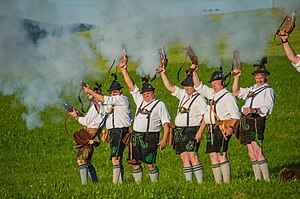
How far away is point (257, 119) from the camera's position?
14.0 m

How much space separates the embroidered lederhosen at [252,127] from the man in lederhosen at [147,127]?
1493 millimetres

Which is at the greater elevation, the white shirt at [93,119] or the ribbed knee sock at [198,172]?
the white shirt at [93,119]

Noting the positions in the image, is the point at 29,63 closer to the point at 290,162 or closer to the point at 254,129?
the point at 254,129

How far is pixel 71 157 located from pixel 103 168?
3.58 meters

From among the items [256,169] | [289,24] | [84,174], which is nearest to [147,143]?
[84,174]

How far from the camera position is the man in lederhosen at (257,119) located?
45.5 feet

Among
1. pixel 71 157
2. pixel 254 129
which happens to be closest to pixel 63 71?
pixel 254 129

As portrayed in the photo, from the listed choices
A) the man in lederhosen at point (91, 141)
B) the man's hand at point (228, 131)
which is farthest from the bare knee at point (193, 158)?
the man in lederhosen at point (91, 141)

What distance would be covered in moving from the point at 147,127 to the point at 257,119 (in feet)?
7.24

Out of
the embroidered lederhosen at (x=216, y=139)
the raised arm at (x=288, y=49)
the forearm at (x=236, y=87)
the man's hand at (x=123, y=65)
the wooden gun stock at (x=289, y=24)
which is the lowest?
the embroidered lederhosen at (x=216, y=139)

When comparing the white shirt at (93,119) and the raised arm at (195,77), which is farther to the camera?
the white shirt at (93,119)

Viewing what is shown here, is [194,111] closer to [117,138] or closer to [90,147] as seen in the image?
[117,138]

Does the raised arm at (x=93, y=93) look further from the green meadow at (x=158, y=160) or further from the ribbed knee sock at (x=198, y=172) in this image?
the ribbed knee sock at (x=198, y=172)

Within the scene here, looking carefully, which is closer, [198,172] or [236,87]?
[198,172]
